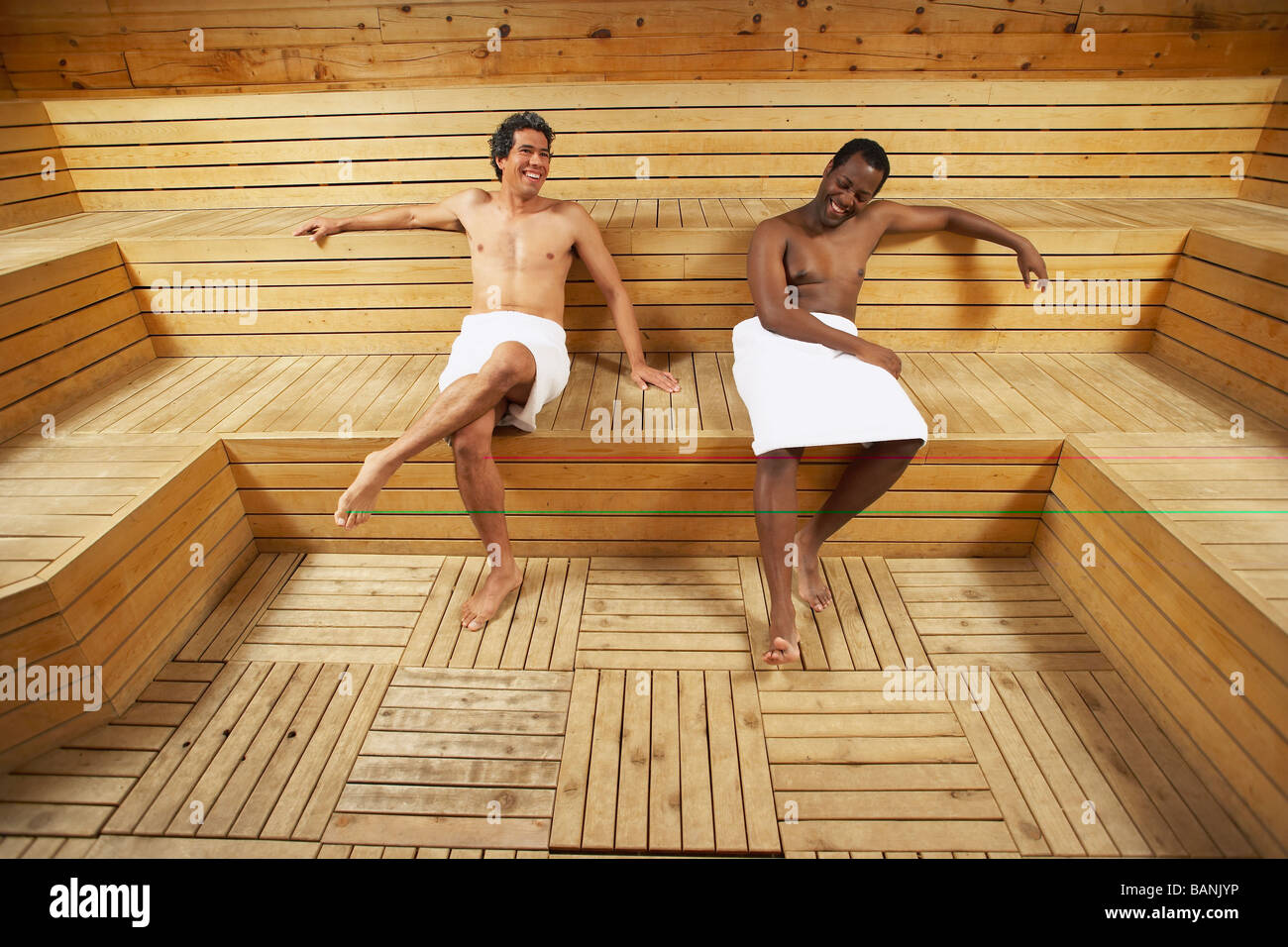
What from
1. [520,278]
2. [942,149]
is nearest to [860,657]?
[520,278]

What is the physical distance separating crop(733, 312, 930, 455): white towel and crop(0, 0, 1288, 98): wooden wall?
182 centimetres

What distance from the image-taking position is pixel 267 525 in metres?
2.24

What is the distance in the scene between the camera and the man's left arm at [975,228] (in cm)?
225

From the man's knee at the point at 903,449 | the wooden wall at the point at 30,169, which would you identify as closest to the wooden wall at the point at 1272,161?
the man's knee at the point at 903,449

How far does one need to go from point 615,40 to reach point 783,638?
9.34 ft

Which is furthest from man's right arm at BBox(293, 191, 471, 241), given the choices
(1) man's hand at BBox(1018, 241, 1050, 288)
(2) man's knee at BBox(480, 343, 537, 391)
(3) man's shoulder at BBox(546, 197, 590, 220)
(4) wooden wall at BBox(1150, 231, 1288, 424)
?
(4) wooden wall at BBox(1150, 231, 1288, 424)

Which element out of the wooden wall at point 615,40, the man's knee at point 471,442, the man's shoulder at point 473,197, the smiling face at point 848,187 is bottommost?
the man's knee at point 471,442

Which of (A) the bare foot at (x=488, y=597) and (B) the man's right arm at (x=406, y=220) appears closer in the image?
(A) the bare foot at (x=488, y=597)

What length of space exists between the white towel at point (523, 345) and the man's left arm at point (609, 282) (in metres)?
0.22

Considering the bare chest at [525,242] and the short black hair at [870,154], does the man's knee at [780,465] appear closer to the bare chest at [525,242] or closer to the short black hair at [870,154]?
the short black hair at [870,154]

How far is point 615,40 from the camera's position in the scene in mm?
3004

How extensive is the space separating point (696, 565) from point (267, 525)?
59.8 inches

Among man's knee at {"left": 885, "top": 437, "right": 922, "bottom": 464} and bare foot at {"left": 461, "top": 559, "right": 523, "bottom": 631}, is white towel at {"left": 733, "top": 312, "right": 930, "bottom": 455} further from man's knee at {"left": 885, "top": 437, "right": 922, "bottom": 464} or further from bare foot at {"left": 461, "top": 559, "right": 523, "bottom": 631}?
bare foot at {"left": 461, "top": 559, "right": 523, "bottom": 631}
